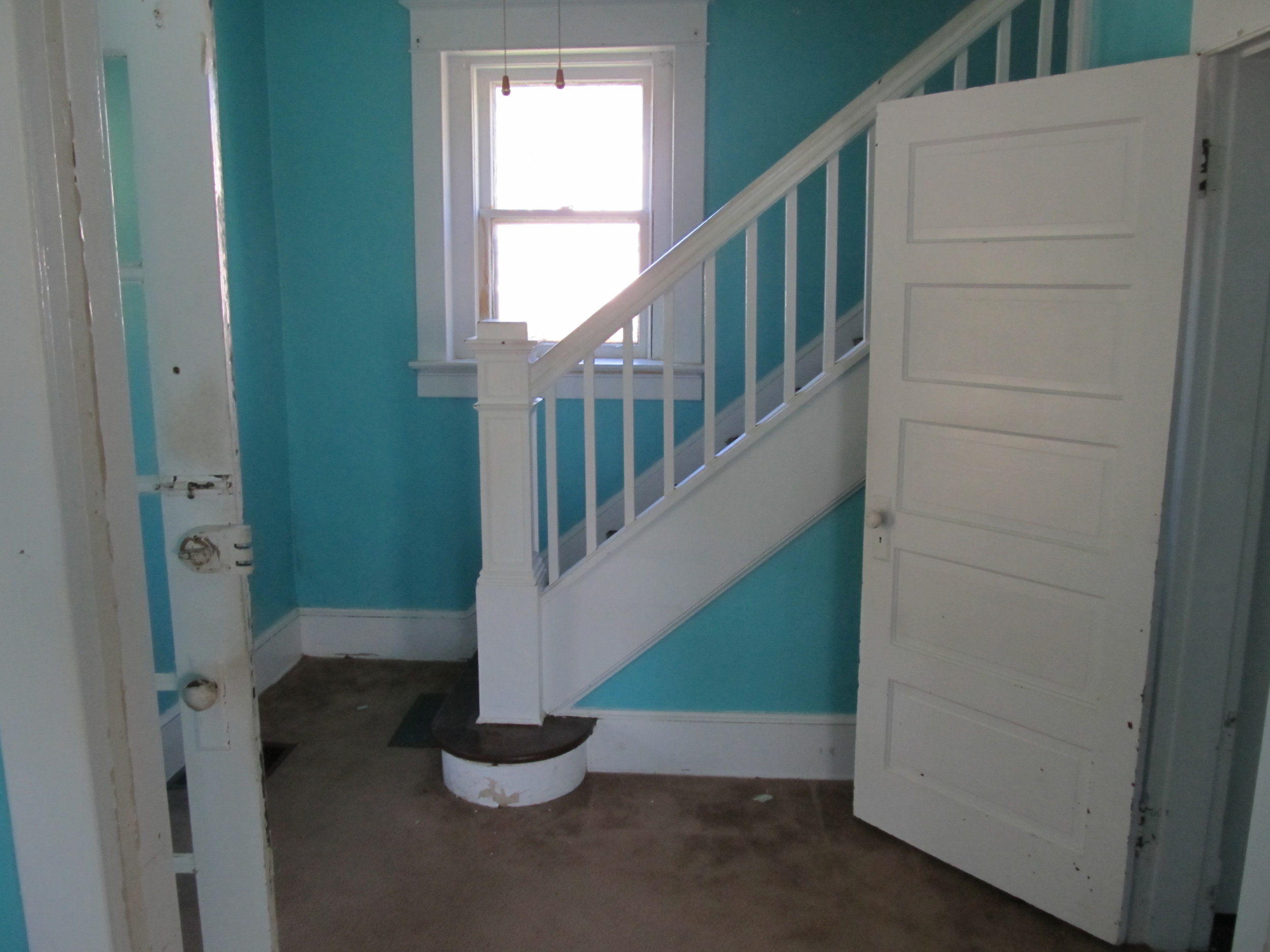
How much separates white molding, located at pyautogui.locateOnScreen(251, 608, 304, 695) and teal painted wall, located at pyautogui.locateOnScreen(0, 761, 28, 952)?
2.56 m

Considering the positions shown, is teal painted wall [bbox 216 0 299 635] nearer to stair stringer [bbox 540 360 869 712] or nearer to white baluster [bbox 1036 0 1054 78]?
stair stringer [bbox 540 360 869 712]

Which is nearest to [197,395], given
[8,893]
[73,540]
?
[73,540]

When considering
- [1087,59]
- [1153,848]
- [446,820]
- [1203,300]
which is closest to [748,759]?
[446,820]

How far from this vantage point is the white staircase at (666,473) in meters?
2.54

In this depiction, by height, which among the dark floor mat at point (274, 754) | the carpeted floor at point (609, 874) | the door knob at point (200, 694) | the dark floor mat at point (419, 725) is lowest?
the carpeted floor at point (609, 874)

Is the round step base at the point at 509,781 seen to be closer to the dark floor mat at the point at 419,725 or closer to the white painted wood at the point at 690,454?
the dark floor mat at the point at 419,725

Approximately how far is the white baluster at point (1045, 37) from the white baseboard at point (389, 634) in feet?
9.19

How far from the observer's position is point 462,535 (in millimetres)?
3805

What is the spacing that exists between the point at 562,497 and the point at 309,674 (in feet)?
4.11

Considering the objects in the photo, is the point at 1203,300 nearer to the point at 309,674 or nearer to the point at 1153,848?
the point at 1153,848

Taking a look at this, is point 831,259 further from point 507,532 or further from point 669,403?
point 507,532

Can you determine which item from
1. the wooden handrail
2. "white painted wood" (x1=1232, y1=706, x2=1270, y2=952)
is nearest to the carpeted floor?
"white painted wood" (x1=1232, y1=706, x2=1270, y2=952)

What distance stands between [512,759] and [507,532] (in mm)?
658

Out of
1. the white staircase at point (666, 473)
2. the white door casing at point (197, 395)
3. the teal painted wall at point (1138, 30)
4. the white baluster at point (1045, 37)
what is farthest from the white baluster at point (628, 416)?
the white door casing at point (197, 395)
